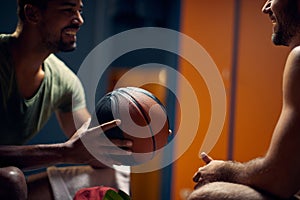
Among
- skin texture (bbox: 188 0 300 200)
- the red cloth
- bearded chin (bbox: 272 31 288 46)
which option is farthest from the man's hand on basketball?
bearded chin (bbox: 272 31 288 46)

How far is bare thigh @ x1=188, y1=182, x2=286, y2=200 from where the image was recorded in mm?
1425

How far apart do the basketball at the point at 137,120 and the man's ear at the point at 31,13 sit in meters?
0.54

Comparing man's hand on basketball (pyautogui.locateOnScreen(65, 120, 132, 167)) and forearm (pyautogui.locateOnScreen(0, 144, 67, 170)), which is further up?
man's hand on basketball (pyautogui.locateOnScreen(65, 120, 132, 167))

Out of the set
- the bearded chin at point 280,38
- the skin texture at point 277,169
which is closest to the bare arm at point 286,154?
the skin texture at point 277,169

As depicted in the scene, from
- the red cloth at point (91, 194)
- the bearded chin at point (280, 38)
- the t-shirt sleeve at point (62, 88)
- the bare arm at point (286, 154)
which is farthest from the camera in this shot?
the t-shirt sleeve at point (62, 88)

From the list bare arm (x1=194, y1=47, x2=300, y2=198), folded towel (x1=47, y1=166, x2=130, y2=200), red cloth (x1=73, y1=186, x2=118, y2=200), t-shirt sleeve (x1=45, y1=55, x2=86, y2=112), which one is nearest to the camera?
bare arm (x1=194, y1=47, x2=300, y2=198)

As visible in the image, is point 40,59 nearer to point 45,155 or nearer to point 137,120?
point 45,155

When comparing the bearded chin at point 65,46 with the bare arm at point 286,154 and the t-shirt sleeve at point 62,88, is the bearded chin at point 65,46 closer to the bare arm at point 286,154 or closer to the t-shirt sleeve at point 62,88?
the t-shirt sleeve at point 62,88

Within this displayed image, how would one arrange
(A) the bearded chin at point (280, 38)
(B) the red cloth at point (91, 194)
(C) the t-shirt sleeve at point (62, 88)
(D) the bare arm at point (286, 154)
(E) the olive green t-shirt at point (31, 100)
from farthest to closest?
(C) the t-shirt sleeve at point (62, 88) → (E) the olive green t-shirt at point (31, 100) → (B) the red cloth at point (91, 194) → (A) the bearded chin at point (280, 38) → (D) the bare arm at point (286, 154)

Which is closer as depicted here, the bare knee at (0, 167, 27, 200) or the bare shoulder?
the bare shoulder

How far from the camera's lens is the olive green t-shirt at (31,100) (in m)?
2.06

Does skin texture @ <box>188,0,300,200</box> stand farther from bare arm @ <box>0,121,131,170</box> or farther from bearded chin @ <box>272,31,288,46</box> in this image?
bare arm @ <box>0,121,131,170</box>

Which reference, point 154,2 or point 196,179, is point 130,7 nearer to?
point 154,2

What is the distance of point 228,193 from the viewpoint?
143 centimetres
